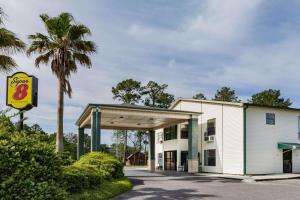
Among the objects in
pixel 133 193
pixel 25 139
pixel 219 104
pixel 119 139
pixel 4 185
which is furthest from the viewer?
pixel 119 139

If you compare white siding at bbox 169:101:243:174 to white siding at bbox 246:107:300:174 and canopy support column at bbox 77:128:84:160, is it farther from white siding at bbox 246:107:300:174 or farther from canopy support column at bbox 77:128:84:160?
canopy support column at bbox 77:128:84:160

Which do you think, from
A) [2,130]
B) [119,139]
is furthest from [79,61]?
[119,139]

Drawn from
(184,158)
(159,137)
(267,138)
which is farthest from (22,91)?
(159,137)

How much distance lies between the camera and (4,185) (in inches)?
328

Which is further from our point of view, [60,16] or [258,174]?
[258,174]

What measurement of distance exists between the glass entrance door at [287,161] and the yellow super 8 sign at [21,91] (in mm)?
21885

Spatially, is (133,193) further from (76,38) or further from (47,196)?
(76,38)

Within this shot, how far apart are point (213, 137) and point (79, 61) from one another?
12.5m

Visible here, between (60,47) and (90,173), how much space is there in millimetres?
12827

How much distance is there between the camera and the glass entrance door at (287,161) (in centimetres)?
3036

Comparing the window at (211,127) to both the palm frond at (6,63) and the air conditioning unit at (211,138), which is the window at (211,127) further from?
the palm frond at (6,63)

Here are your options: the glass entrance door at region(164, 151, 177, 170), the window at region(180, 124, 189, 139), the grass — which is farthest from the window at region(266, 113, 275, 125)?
the grass

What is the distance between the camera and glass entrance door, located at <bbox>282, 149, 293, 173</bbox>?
30.4 metres

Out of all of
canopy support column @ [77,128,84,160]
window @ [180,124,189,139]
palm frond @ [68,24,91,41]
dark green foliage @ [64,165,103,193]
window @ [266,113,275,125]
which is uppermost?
palm frond @ [68,24,91,41]
